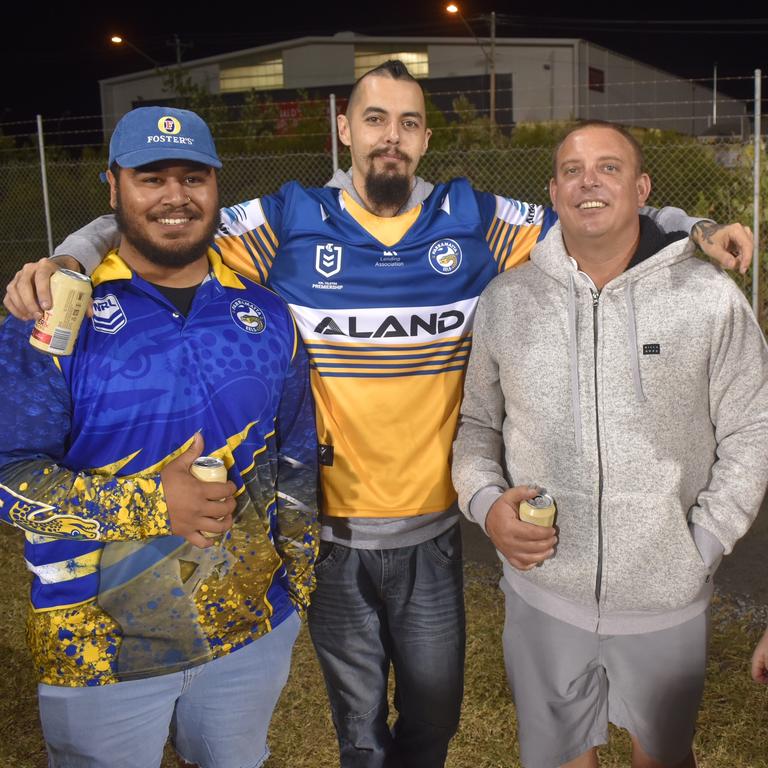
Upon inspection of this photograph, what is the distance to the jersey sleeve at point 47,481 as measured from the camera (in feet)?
6.82

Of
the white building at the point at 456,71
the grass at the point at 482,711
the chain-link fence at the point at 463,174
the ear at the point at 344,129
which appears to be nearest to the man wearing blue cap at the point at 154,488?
the ear at the point at 344,129

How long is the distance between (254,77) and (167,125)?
109 ft

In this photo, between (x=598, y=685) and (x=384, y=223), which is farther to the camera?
(x=384, y=223)

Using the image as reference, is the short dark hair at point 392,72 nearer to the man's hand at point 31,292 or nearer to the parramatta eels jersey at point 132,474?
the parramatta eels jersey at point 132,474

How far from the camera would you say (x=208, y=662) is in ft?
7.82

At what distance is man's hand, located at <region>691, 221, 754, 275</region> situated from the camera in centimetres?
258

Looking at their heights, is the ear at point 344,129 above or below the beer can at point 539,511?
above

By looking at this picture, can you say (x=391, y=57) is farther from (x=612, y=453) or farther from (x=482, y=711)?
(x=612, y=453)

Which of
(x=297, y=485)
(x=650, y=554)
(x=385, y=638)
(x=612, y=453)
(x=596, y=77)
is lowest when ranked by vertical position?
(x=385, y=638)

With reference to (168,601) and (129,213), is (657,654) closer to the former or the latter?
(168,601)

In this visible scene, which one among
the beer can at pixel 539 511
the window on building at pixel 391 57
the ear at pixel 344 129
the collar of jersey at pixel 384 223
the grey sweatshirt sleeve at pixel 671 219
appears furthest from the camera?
the window on building at pixel 391 57

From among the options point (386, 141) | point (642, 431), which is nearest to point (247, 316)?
point (386, 141)

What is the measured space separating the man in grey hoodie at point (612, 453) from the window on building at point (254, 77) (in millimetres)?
32029

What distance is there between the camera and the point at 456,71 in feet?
101
